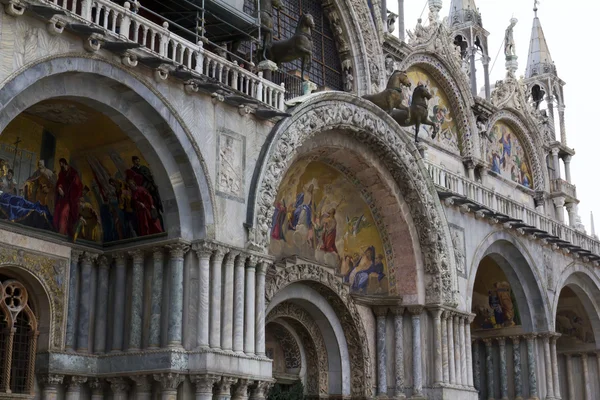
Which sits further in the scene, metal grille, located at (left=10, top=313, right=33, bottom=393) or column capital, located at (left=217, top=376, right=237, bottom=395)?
metal grille, located at (left=10, top=313, right=33, bottom=393)

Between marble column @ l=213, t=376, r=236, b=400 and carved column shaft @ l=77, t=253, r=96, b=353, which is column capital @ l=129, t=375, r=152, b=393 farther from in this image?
carved column shaft @ l=77, t=253, r=96, b=353

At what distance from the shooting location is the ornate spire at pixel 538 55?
3631 cm

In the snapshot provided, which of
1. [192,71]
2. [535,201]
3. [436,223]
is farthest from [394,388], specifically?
[535,201]

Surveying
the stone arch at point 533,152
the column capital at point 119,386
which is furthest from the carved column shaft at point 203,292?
the stone arch at point 533,152

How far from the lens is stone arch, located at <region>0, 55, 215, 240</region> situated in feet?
44.6

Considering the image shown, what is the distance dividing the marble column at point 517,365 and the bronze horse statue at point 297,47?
1157 cm

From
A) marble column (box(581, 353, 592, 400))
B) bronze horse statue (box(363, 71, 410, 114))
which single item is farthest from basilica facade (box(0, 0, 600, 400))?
marble column (box(581, 353, 592, 400))

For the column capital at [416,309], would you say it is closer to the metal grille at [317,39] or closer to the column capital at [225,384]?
the metal grille at [317,39]

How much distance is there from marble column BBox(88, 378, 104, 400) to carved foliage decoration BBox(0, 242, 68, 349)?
849 mm

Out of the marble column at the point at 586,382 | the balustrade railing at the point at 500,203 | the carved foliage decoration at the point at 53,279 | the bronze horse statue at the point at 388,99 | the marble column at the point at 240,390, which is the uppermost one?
the bronze horse statue at the point at 388,99

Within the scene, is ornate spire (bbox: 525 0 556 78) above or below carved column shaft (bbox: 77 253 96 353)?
above

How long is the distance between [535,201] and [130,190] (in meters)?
20.6

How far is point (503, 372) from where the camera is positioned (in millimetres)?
26344

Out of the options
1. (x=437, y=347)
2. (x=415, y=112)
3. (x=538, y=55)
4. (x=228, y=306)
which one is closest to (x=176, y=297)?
(x=228, y=306)
